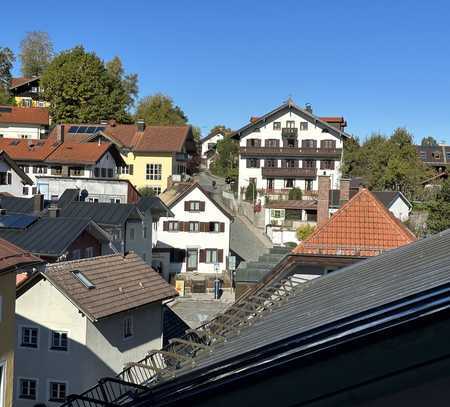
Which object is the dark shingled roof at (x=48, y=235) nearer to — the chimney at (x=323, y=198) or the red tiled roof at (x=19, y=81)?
the chimney at (x=323, y=198)

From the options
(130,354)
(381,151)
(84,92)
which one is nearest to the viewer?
(130,354)

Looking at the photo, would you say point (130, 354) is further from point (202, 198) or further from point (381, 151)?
point (381, 151)

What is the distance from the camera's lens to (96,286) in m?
24.8

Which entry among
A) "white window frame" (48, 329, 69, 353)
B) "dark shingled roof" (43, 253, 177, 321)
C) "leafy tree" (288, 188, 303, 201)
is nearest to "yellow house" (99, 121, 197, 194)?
"leafy tree" (288, 188, 303, 201)

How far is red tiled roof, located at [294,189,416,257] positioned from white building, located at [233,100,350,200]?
4306cm

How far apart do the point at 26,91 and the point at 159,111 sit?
64.4ft

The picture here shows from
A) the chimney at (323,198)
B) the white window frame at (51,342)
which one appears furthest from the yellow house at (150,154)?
the white window frame at (51,342)

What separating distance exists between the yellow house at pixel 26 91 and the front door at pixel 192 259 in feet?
165

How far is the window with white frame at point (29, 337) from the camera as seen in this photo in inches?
935

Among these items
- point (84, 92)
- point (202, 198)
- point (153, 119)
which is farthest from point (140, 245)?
point (153, 119)

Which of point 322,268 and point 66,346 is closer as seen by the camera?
point 322,268

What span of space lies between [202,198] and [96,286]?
23382 mm

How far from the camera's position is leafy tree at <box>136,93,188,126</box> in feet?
284

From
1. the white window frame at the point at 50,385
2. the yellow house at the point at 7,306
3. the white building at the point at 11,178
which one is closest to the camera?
the yellow house at the point at 7,306
